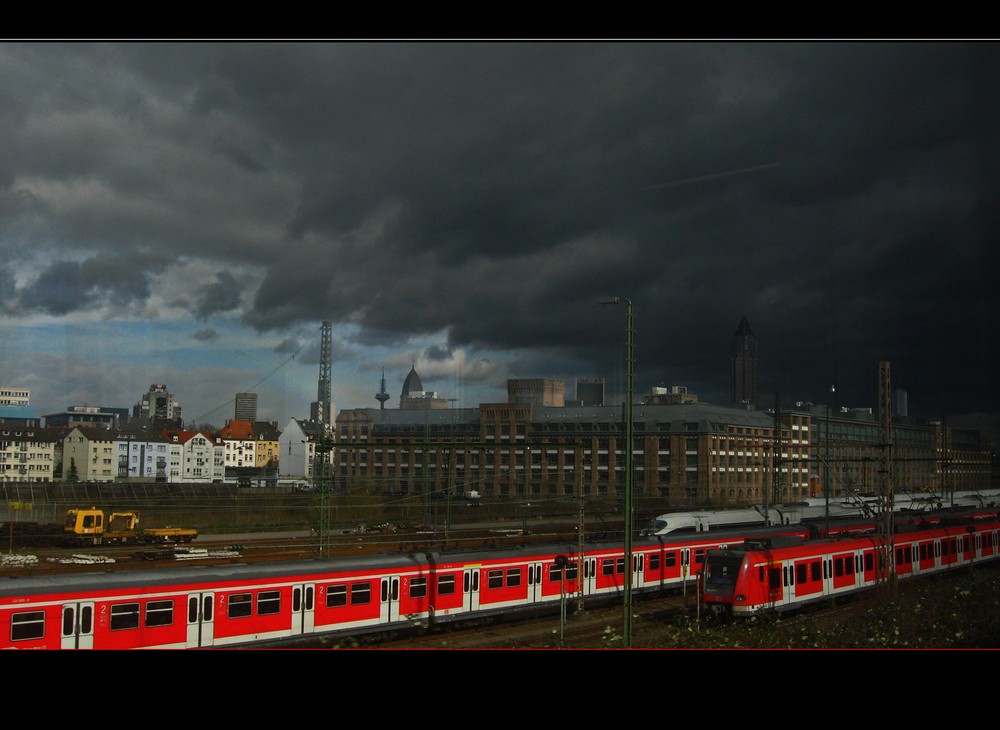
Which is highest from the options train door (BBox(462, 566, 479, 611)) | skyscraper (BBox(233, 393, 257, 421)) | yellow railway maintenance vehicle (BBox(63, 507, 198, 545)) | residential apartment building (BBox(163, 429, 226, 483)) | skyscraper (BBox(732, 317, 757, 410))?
skyscraper (BBox(732, 317, 757, 410))

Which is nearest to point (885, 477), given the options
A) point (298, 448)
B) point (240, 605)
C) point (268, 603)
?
point (268, 603)

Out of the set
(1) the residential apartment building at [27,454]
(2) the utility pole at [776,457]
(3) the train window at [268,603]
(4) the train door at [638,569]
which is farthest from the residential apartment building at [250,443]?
(2) the utility pole at [776,457]

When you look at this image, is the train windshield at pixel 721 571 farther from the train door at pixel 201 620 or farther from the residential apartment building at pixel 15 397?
the residential apartment building at pixel 15 397

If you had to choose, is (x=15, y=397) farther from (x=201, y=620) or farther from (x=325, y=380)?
(x=201, y=620)

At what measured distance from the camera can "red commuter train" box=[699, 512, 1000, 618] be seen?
567 inches

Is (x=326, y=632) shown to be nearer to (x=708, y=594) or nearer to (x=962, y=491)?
(x=708, y=594)

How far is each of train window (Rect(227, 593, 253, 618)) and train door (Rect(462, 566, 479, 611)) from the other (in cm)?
423

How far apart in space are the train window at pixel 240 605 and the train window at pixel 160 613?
34.5 inches

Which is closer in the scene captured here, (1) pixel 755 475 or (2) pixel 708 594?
(2) pixel 708 594

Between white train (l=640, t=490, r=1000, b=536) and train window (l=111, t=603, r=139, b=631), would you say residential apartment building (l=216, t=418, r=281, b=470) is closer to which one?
white train (l=640, t=490, r=1000, b=536)

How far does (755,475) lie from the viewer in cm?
2723

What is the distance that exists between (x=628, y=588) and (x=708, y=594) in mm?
5183

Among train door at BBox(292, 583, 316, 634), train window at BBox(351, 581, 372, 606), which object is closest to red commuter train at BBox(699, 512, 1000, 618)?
train window at BBox(351, 581, 372, 606)

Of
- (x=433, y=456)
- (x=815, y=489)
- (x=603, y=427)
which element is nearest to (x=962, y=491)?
(x=815, y=489)
